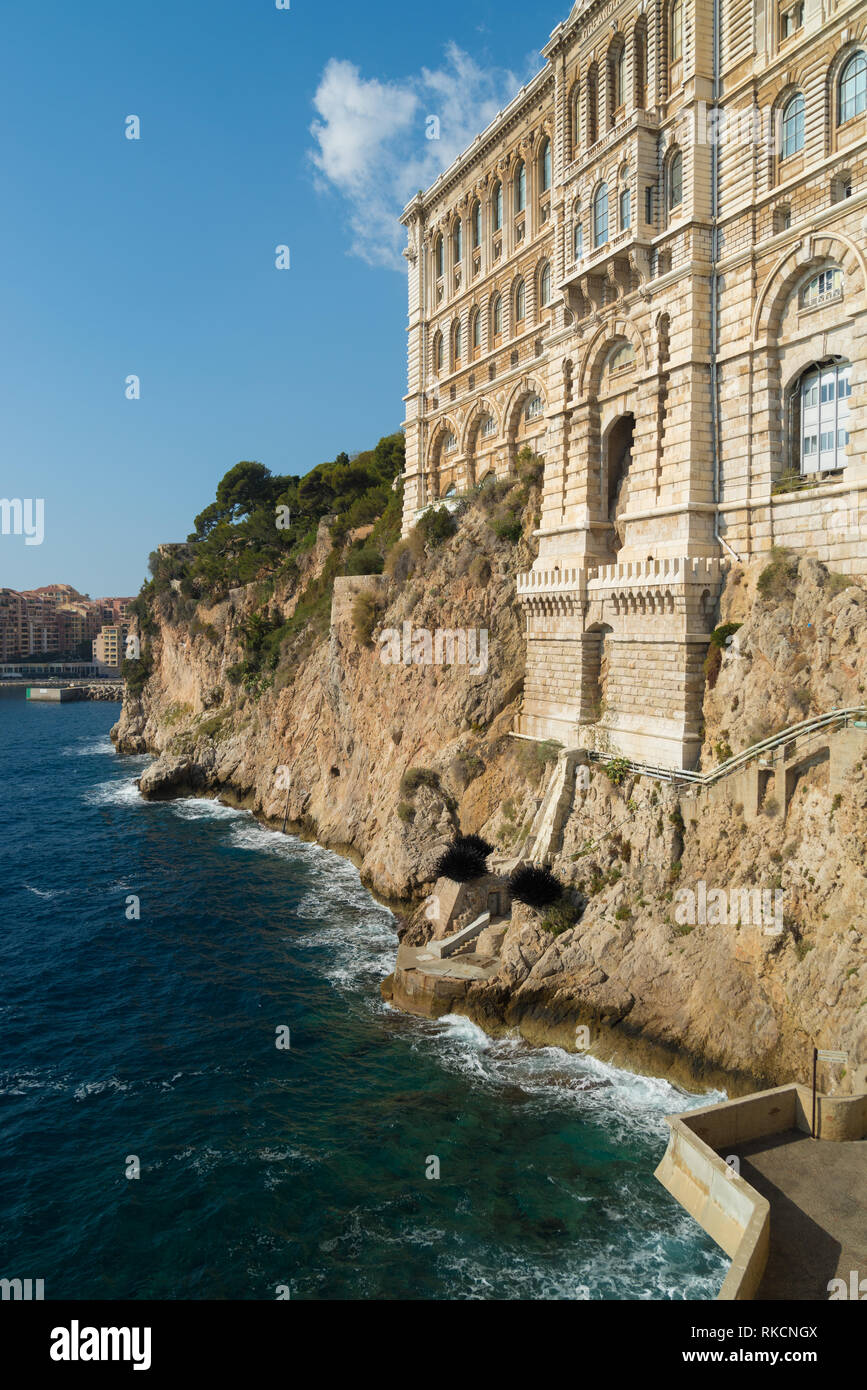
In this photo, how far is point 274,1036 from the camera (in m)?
23.9

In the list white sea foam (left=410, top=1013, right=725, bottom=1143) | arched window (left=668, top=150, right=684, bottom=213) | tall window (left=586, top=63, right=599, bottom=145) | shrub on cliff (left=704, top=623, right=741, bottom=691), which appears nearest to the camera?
white sea foam (left=410, top=1013, right=725, bottom=1143)

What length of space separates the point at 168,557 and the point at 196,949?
60850 millimetres

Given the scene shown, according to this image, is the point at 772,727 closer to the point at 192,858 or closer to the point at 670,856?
the point at 670,856

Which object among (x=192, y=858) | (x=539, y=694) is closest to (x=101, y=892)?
(x=192, y=858)

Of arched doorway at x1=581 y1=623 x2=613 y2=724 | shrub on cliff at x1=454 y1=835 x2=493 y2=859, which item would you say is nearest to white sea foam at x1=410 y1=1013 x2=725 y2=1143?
shrub on cliff at x1=454 y1=835 x2=493 y2=859

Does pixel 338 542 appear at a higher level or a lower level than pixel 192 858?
higher

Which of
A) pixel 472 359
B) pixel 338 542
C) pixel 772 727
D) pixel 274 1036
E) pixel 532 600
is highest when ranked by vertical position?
pixel 472 359

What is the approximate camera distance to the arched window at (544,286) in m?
38.4

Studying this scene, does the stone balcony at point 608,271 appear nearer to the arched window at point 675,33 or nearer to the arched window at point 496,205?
the arched window at point 675,33

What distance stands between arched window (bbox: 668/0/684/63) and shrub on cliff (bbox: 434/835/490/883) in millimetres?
27890

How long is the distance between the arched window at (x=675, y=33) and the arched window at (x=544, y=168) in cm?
1044

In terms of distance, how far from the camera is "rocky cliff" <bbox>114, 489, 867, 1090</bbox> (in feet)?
65.4

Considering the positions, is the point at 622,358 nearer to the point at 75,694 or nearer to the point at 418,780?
the point at 418,780

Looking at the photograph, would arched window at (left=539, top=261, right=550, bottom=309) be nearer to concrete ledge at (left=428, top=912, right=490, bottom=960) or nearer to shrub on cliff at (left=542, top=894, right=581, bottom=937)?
shrub on cliff at (left=542, top=894, right=581, bottom=937)
